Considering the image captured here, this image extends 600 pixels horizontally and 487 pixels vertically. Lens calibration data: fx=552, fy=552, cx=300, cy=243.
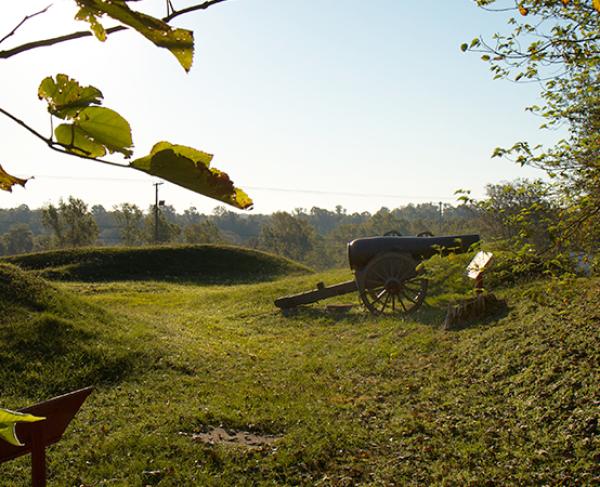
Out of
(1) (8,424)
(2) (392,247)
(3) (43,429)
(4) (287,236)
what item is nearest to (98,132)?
(1) (8,424)

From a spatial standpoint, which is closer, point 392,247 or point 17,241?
point 392,247

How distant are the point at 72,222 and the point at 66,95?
4699 centimetres

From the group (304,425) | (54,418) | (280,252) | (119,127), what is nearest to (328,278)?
(304,425)

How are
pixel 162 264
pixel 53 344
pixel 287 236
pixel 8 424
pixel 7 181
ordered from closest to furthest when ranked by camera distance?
1. pixel 8 424
2. pixel 7 181
3. pixel 53 344
4. pixel 162 264
5. pixel 287 236

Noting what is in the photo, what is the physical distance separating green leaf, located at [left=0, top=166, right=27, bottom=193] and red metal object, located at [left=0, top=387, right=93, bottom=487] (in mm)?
2471

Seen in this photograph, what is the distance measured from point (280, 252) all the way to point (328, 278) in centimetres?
4808

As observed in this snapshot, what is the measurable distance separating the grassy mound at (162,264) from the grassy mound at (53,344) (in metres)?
13.2

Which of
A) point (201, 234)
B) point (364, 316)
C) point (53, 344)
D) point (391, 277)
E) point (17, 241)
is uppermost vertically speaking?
point (17, 241)

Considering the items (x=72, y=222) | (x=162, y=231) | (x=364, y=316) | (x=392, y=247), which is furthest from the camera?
(x=162, y=231)

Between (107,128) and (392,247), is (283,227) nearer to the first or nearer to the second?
(392,247)

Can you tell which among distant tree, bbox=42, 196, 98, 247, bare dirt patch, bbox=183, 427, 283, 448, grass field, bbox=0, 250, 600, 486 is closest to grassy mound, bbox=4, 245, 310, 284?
grass field, bbox=0, 250, 600, 486

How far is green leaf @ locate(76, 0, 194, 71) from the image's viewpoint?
0.43m

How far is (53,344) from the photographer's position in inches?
295

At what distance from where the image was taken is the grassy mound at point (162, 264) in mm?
22781
